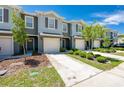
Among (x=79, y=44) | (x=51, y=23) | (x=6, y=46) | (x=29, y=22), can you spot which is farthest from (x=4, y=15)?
(x=79, y=44)

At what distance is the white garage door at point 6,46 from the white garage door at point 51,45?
465 cm

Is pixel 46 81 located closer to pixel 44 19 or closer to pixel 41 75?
pixel 41 75

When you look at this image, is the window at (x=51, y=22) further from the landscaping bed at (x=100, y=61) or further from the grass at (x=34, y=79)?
the grass at (x=34, y=79)

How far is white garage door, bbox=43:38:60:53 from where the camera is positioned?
58.0 ft

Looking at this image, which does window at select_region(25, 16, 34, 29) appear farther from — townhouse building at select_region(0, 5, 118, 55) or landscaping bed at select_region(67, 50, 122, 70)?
landscaping bed at select_region(67, 50, 122, 70)

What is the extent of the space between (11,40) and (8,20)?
8.04 feet

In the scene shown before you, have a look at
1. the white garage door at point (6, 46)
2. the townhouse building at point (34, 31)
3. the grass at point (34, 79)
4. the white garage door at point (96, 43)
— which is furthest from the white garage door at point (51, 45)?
the white garage door at point (96, 43)

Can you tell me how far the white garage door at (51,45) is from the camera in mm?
17670

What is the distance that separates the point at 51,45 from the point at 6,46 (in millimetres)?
6280

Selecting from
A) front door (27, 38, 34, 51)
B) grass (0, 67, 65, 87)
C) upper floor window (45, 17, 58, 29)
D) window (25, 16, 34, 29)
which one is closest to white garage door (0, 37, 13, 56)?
window (25, 16, 34, 29)

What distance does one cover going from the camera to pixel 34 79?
7414mm

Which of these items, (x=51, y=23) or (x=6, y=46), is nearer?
(x=6, y=46)

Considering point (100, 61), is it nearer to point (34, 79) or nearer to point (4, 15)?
point (34, 79)
